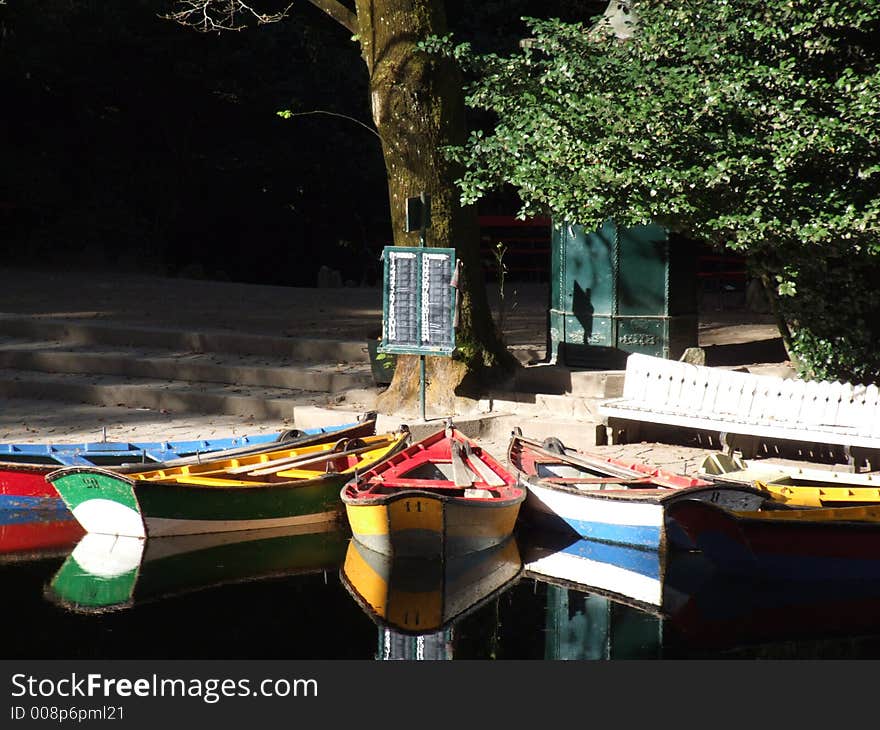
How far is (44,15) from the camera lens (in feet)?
79.0

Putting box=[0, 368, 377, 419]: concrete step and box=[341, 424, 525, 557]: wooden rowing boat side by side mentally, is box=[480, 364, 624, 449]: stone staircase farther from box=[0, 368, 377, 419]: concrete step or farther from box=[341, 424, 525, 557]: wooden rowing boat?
box=[341, 424, 525, 557]: wooden rowing boat

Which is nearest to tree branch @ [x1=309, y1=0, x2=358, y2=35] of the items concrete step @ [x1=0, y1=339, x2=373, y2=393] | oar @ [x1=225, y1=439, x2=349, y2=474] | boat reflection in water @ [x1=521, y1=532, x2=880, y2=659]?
concrete step @ [x1=0, y1=339, x2=373, y2=393]

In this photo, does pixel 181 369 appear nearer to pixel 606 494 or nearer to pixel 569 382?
pixel 569 382

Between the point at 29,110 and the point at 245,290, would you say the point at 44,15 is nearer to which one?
the point at 29,110

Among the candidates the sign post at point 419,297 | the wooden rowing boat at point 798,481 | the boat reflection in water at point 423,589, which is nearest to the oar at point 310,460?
the boat reflection in water at point 423,589

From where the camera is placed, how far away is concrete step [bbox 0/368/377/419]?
15.2 m

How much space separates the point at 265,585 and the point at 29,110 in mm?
18365

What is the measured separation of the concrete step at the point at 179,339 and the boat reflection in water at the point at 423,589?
5760 millimetres

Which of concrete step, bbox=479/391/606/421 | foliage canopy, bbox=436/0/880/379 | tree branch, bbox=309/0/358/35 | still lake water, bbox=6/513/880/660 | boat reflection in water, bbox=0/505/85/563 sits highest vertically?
tree branch, bbox=309/0/358/35

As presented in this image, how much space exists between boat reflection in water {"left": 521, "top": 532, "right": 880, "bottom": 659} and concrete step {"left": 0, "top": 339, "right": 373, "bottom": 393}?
5.44 m

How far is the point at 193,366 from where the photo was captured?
16.7 metres

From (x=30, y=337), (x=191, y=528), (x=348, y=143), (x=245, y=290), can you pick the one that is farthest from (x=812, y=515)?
(x=348, y=143)

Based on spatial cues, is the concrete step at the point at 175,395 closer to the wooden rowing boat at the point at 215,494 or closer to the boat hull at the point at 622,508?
the wooden rowing boat at the point at 215,494

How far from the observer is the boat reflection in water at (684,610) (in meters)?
8.98
